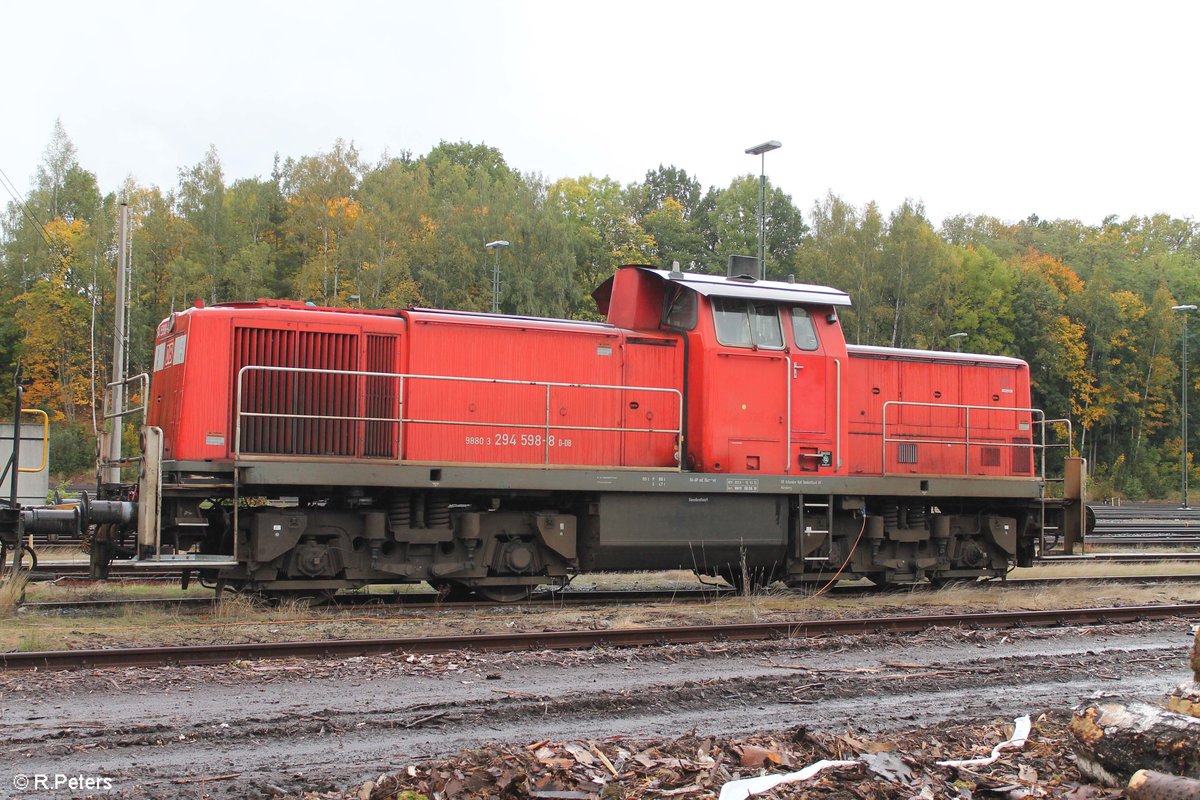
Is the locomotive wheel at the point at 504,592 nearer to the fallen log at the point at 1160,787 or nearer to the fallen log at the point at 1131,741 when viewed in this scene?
the fallen log at the point at 1131,741

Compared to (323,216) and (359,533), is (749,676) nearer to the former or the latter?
(359,533)

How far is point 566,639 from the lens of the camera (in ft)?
29.3

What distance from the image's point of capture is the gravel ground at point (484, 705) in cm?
518

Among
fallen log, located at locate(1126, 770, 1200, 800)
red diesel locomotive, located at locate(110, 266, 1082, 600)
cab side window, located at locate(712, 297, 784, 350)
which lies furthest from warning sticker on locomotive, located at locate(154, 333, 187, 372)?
fallen log, located at locate(1126, 770, 1200, 800)

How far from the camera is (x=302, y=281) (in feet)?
153

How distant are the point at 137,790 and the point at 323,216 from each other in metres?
47.1

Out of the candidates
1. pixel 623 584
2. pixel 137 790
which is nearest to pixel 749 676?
pixel 137 790

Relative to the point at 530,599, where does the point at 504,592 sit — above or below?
above

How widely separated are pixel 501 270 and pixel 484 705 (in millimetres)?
44100

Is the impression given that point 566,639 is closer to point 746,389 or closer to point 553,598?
point 553,598

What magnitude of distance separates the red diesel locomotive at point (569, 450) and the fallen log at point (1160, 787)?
757 cm

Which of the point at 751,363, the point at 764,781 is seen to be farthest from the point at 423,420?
the point at 764,781

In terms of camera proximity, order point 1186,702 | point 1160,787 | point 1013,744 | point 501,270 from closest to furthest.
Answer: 1. point 1160,787
2. point 1186,702
3. point 1013,744
4. point 501,270

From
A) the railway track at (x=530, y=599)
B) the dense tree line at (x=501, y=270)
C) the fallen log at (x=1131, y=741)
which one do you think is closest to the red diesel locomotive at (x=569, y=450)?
the railway track at (x=530, y=599)
